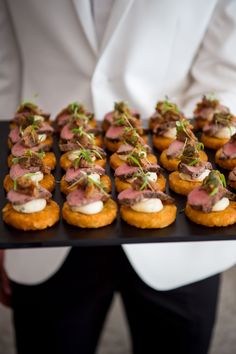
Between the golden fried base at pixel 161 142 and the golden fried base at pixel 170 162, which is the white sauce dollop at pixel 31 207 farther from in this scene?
the golden fried base at pixel 161 142

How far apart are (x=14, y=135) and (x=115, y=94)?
0.60 m

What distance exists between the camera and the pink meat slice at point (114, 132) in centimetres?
201

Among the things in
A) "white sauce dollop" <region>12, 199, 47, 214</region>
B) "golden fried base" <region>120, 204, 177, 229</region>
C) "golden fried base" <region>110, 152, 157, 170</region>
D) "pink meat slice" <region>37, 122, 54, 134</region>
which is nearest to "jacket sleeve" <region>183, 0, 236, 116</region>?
"golden fried base" <region>110, 152, 157, 170</region>

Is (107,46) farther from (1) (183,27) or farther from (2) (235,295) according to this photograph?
(2) (235,295)

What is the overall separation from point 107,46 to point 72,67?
8.2 inches

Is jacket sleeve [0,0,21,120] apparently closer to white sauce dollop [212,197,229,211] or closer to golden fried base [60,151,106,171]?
golden fried base [60,151,106,171]

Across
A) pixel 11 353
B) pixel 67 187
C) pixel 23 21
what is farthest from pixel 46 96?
Answer: pixel 11 353

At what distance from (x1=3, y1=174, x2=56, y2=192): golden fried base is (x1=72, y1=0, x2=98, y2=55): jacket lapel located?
73 cm

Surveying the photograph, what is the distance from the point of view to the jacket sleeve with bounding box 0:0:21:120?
7.77ft

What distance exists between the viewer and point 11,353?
10.3ft

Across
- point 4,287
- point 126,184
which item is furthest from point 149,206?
point 4,287

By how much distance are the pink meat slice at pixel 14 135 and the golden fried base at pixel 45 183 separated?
203 mm

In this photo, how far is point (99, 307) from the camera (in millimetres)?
2326

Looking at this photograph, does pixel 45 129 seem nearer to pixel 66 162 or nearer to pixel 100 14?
pixel 66 162
